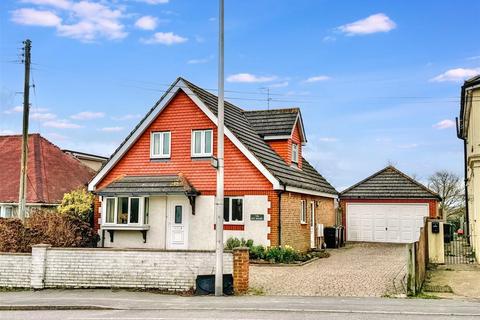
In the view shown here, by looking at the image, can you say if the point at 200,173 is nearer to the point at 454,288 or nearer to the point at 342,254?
the point at 342,254

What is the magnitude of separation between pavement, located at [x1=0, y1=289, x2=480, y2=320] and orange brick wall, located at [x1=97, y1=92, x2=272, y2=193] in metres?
9.05

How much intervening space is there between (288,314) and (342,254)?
44.8ft

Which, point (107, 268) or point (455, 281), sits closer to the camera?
point (107, 268)

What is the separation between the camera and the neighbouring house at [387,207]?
103 feet

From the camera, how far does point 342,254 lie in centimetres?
2534

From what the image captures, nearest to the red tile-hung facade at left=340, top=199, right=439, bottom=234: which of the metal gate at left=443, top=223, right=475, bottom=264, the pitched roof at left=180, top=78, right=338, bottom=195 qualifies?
the metal gate at left=443, top=223, right=475, bottom=264

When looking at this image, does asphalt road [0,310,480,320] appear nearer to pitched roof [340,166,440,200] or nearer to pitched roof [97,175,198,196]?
pitched roof [97,175,198,196]

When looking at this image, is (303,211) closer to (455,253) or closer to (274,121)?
(274,121)

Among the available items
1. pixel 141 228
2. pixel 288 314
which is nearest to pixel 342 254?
pixel 141 228

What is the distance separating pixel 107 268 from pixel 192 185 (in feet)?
27.9

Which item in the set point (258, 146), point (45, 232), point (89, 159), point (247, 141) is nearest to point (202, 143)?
point (247, 141)

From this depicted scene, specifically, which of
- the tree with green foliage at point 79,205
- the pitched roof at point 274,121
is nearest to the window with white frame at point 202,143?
the pitched roof at point 274,121

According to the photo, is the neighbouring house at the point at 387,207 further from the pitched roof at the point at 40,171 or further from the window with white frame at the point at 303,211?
the pitched roof at the point at 40,171

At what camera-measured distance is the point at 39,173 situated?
3102cm
